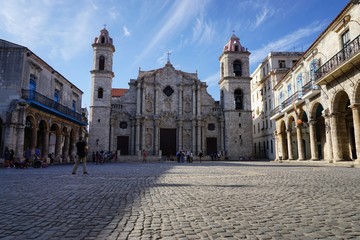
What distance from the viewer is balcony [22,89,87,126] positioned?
67.6 feet

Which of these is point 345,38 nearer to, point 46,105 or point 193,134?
point 46,105

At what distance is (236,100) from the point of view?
39000mm

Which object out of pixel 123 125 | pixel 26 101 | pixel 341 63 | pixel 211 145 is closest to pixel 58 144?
pixel 26 101

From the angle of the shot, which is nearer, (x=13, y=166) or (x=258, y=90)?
(x=13, y=166)

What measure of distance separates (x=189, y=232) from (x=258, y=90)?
150ft

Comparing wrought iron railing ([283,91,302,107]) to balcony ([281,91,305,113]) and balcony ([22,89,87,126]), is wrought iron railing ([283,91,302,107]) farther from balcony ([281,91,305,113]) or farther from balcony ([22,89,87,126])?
balcony ([22,89,87,126])

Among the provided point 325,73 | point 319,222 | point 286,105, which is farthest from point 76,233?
point 286,105

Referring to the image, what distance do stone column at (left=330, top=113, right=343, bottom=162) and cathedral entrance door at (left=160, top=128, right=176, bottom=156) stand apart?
74.4ft

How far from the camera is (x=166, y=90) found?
39.1 meters

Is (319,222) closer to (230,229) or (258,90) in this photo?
(230,229)

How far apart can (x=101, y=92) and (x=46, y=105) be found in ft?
46.1

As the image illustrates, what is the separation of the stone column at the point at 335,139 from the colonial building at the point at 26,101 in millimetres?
21820

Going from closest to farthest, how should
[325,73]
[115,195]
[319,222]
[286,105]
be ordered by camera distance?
[319,222], [115,195], [325,73], [286,105]

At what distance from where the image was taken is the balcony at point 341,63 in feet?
46.8
